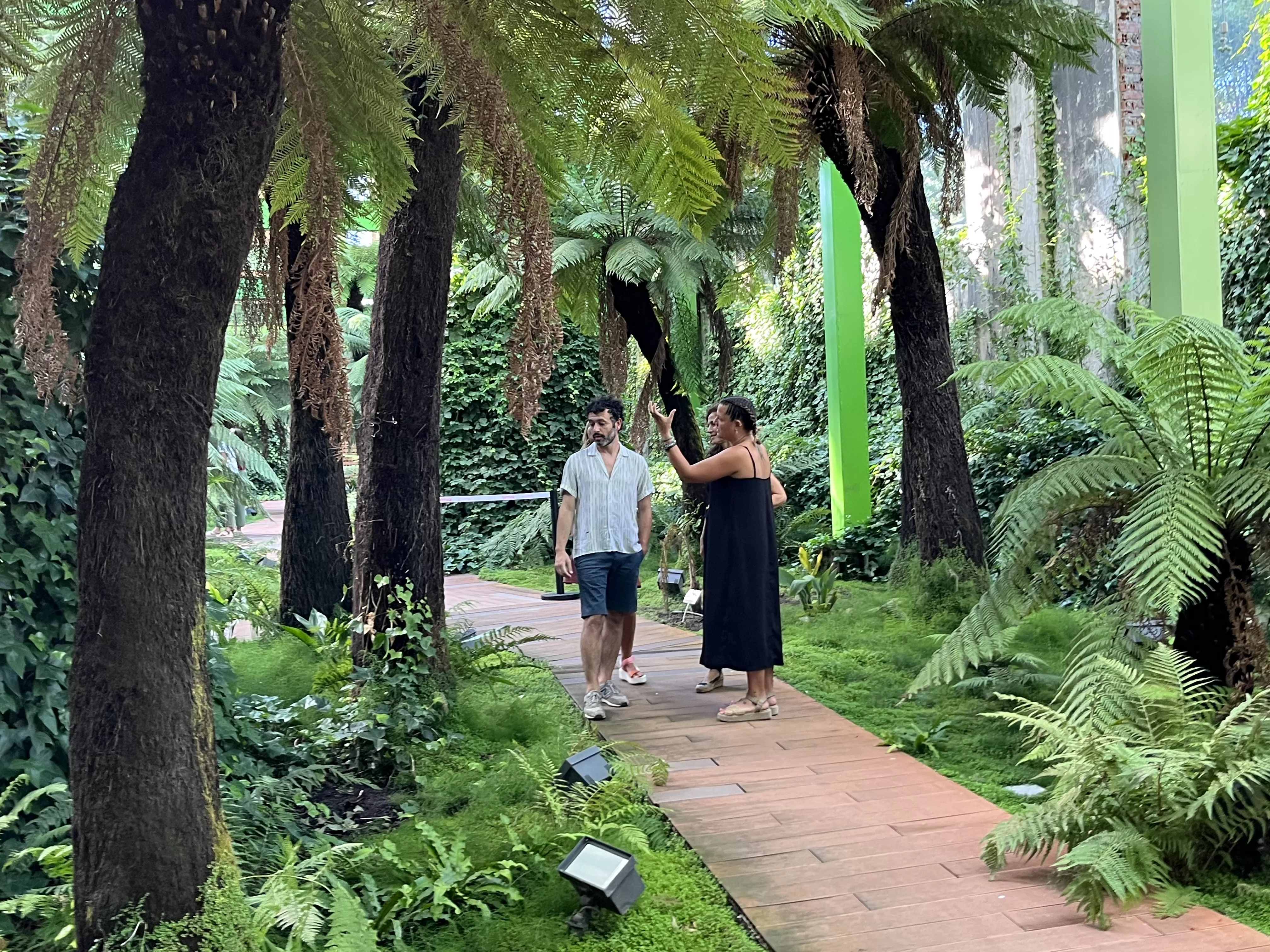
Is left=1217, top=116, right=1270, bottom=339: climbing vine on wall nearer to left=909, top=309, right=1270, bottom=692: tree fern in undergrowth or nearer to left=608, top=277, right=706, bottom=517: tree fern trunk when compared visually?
left=909, top=309, right=1270, bottom=692: tree fern in undergrowth

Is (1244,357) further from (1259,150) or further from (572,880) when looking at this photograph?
(1259,150)

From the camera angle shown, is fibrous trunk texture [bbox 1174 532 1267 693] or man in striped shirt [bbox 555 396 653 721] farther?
man in striped shirt [bbox 555 396 653 721]

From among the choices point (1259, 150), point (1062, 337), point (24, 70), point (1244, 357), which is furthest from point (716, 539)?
point (1259, 150)

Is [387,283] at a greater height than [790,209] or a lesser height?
lesser

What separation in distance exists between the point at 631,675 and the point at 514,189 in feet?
14.6

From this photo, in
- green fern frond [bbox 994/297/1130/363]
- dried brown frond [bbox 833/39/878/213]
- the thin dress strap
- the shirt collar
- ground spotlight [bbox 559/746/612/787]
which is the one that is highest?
dried brown frond [bbox 833/39/878/213]

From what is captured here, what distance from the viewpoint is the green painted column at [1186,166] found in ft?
18.4

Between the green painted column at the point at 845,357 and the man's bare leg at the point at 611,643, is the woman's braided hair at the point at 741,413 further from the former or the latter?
the green painted column at the point at 845,357

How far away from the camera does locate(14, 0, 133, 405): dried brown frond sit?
2377 mm

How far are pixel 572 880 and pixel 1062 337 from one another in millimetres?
3123

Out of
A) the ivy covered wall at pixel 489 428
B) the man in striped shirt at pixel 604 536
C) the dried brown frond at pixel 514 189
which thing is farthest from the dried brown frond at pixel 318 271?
the ivy covered wall at pixel 489 428

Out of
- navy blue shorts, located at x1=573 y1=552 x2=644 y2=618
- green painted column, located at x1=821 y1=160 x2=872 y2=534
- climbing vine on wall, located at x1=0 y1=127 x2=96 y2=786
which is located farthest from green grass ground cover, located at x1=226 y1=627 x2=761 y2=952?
green painted column, located at x1=821 y1=160 x2=872 y2=534

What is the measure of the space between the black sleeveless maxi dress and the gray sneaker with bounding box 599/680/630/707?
0.54m

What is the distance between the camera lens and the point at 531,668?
6711 mm
